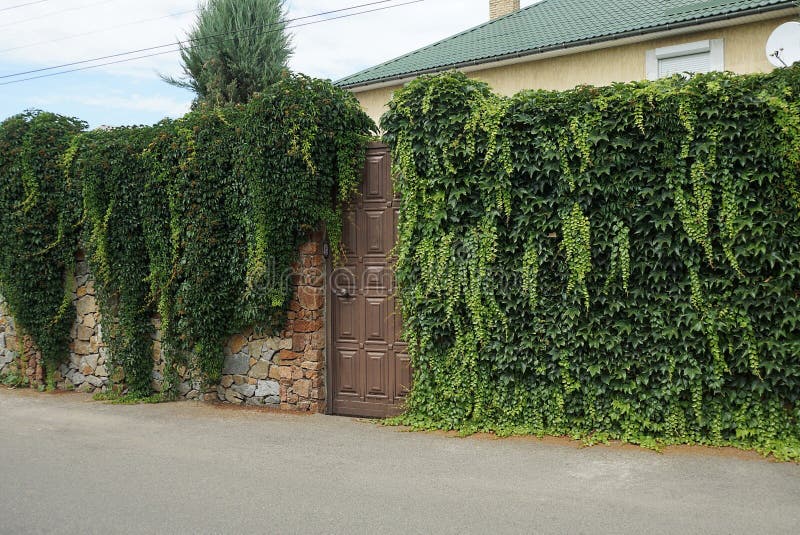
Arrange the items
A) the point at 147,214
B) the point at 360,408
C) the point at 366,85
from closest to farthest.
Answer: the point at 360,408 → the point at 147,214 → the point at 366,85

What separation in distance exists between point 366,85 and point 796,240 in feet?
35.8

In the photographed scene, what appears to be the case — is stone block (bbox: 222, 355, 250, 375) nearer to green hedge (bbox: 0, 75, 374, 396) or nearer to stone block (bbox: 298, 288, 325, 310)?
green hedge (bbox: 0, 75, 374, 396)

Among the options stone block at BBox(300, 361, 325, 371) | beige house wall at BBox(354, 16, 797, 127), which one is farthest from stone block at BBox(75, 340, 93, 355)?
beige house wall at BBox(354, 16, 797, 127)

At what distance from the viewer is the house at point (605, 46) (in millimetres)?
11266

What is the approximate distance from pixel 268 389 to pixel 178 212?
241cm

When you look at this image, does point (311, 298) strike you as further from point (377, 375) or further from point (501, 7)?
point (501, 7)

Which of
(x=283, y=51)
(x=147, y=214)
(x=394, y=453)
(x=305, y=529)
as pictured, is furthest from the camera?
(x=283, y=51)

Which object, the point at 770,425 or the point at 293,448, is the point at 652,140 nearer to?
the point at 770,425

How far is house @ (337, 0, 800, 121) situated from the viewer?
11266mm

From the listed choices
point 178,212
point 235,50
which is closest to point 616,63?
point 178,212

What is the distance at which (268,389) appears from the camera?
756cm

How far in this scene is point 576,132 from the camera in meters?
5.81

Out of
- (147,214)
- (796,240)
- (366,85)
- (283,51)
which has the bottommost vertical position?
(796,240)

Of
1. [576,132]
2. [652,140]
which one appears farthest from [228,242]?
[652,140]
